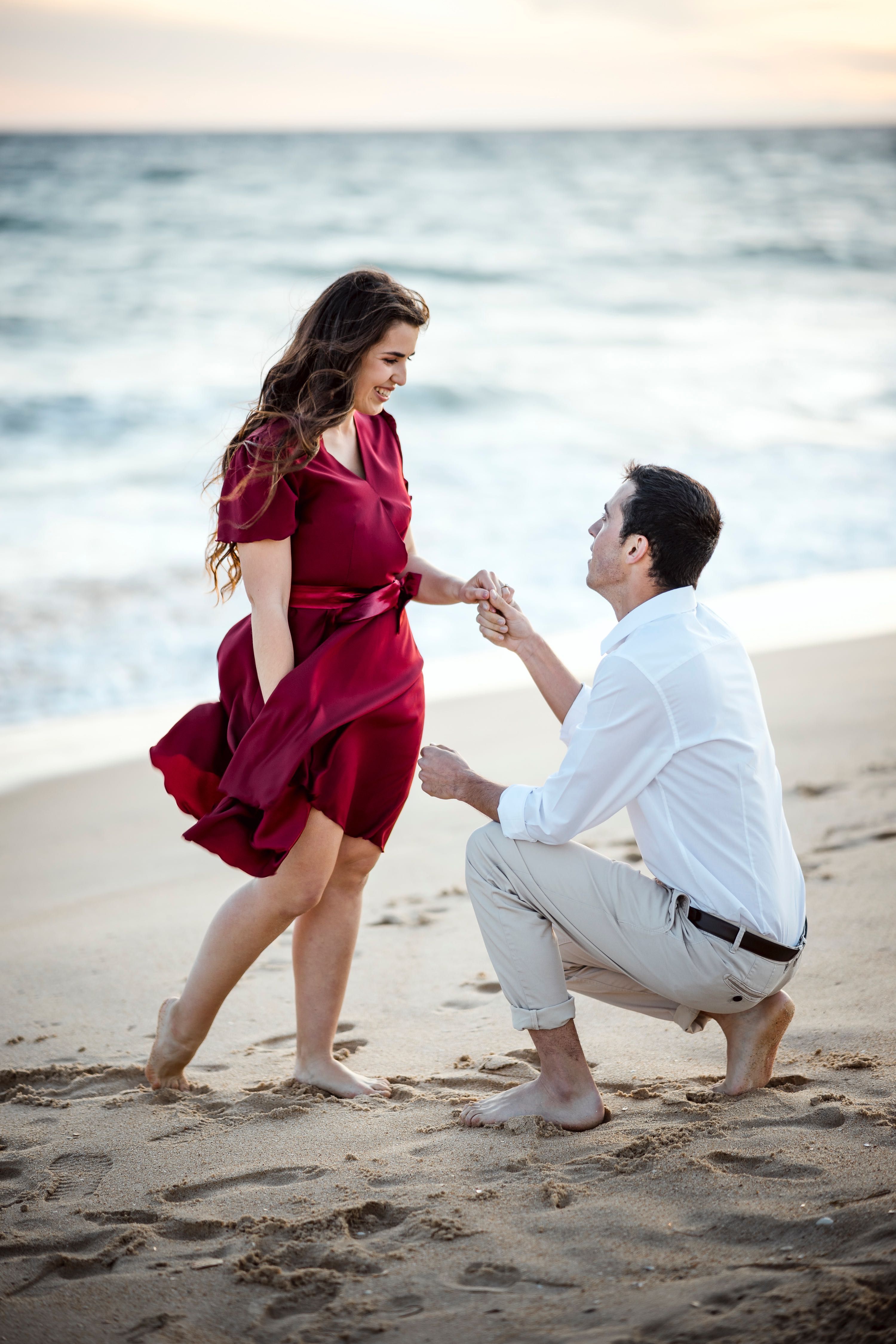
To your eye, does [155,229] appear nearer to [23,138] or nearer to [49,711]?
[49,711]

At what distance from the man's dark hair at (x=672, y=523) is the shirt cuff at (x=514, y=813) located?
1.84ft

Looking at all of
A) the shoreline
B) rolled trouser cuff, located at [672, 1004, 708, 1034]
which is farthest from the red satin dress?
the shoreline

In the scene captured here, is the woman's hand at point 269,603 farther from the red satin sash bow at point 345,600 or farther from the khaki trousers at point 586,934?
the khaki trousers at point 586,934

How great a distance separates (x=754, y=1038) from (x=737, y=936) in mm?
319

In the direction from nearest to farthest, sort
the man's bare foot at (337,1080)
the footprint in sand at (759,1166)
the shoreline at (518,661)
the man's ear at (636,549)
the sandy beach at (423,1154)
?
the sandy beach at (423,1154)
the footprint in sand at (759,1166)
the man's ear at (636,549)
the man's bare foot at (337,1080)
the shoreline at (518,661)

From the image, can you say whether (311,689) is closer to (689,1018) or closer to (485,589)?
(485,589)

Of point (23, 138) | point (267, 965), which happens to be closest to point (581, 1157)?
point (267, 965)

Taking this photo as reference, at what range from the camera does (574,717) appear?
2666mm

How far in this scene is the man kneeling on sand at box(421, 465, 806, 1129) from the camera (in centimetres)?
232

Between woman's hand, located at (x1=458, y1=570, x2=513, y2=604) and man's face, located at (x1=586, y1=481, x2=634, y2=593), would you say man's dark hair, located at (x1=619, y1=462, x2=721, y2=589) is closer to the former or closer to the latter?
man's face, located at (x1=586, y1=481, x2=634, y2=593)

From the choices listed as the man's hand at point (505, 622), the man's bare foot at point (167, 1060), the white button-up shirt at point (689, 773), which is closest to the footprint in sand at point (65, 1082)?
the man's bare foot at point (167, 1060)

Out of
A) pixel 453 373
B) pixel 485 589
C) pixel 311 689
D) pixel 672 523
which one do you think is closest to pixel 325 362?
pixel 485 589

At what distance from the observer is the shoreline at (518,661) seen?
5340mm

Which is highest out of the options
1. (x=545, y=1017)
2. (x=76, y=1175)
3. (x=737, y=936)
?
(x=737, y=936)
